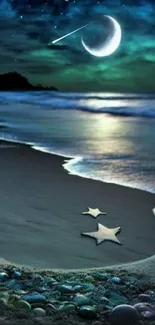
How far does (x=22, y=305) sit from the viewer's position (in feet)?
6.36

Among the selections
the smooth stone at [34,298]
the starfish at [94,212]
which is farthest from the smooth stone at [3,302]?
the starfish at [94,212]

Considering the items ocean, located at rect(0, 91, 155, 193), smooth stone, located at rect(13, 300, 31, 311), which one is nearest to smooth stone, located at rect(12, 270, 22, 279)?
smooth stone, located at rect(13, 300, 31, 311)

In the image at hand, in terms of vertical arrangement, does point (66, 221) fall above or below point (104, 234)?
above

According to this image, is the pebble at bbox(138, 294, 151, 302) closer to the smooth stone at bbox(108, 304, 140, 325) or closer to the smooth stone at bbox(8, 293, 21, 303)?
the smooth stone at bbox(108, 304, 140, 325)

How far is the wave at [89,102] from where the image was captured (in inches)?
529

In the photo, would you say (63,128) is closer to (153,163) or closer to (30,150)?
(30,150)

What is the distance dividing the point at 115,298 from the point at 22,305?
46 cm

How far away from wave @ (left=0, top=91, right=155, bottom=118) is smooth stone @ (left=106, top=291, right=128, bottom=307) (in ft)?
32.3

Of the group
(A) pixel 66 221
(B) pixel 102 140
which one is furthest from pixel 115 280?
(B) pixel 102 140

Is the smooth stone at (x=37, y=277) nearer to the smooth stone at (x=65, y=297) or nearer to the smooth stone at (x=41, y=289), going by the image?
the smooth stone at (x=41, y=289)

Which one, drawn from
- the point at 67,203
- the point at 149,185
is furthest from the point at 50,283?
the point at 149,185

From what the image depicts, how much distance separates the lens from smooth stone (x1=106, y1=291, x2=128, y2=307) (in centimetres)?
215

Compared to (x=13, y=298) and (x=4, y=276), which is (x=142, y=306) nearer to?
(x=13, y=298)

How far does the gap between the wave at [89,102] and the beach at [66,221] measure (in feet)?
25.3
